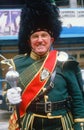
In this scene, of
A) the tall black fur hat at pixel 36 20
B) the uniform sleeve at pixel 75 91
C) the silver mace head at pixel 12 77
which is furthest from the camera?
the tall black fur hat at pixel 36 20

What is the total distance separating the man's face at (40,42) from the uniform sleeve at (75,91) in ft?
0.69

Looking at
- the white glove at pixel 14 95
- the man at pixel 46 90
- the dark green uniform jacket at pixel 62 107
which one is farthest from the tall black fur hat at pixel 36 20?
the white glove at pixel 14 95

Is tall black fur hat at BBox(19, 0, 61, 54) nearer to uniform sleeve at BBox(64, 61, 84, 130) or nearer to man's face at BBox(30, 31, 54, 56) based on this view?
man's face at BBox(30, 31, 54, 56)

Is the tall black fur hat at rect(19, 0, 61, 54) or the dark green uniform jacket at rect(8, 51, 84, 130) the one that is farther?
the tall black fur hat at rect(19, 0, 61, 54)

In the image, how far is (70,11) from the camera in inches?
676

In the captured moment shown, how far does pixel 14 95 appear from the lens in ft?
Answer: 10.9

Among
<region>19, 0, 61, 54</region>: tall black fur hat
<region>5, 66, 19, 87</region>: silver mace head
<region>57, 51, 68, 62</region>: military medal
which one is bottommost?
<region>5, 66, 19, 87</region>: silver mace head

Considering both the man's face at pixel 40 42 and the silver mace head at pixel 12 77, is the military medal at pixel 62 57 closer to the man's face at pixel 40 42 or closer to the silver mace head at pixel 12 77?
the man's face at pixel 40 42

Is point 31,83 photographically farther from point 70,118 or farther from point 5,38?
point 5,38

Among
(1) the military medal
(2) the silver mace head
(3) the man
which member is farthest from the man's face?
(2) the silver mace head

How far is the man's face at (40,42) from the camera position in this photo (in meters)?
3.49

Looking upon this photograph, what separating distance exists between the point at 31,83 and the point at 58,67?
24 centimetres

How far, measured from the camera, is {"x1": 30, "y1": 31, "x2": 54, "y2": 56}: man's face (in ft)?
11.5

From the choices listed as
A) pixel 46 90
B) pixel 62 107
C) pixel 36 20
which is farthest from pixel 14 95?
pixel 36 20
